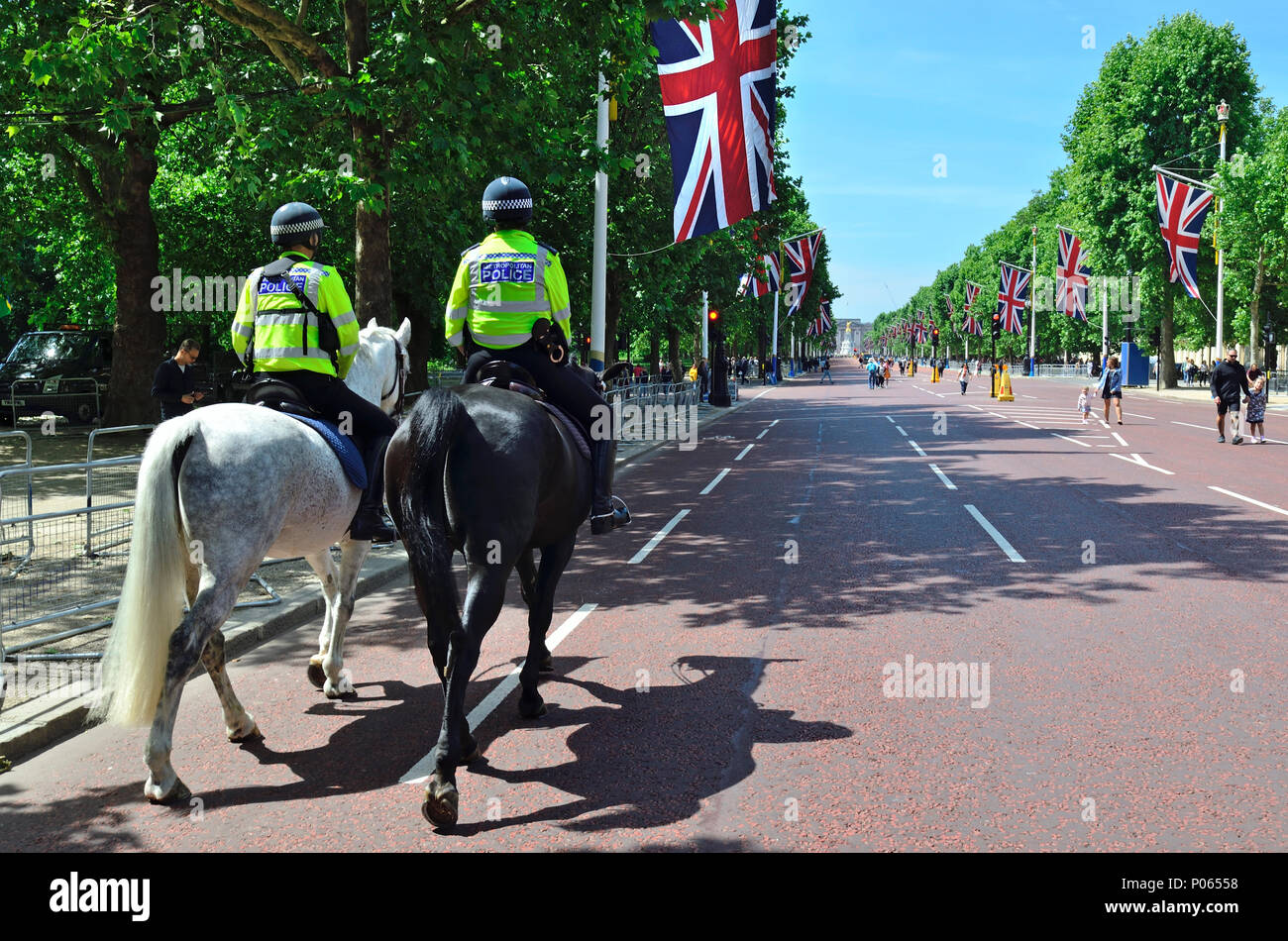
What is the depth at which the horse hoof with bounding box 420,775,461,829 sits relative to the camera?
4238 millimetres

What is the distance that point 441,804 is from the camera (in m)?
4.24

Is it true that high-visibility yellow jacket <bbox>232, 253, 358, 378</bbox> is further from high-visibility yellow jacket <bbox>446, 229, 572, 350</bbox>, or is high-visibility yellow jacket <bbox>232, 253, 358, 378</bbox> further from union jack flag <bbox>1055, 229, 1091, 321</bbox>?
union jack flag <bbox>1055, 229, 1091, 321</bbox>

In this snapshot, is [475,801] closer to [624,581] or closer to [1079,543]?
[624,581]

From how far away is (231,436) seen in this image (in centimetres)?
500

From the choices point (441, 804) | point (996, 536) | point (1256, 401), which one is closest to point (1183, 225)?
point (1256, 401)

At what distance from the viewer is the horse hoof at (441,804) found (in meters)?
4.24

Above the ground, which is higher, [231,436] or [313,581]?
[231,436]

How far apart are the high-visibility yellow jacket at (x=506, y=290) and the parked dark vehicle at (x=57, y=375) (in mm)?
25768

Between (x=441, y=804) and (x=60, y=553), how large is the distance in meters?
6.08

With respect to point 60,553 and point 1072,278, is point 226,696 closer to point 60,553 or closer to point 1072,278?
point 60,553

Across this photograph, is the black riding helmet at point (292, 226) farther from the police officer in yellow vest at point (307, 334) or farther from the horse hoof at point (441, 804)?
the horse hoof at point (441, 804)

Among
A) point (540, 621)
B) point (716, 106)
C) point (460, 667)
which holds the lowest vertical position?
point (540, 621)

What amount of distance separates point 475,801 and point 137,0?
16.0 m
